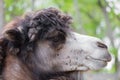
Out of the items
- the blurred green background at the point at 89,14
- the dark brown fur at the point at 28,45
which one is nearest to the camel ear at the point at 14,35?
the dark brown fur at the point at 28,45

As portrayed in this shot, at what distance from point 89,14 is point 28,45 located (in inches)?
537

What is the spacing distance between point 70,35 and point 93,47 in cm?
29

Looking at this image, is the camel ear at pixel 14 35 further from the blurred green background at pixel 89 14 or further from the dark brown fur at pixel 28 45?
the blurred green background at pixel 89 14

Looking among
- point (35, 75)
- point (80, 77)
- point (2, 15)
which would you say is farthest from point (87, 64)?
point (2, 15)

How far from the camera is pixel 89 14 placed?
58.9ft

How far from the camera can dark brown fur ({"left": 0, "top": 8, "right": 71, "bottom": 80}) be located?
4383 millimetres

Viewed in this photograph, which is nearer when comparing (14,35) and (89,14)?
(14,35)

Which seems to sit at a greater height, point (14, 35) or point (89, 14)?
point (89, 14)

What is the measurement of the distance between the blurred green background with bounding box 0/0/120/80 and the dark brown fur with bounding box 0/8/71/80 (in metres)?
1.94

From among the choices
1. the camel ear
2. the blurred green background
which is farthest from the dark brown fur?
the blurred green background

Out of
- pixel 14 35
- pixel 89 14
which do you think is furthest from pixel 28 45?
pixel 89 14

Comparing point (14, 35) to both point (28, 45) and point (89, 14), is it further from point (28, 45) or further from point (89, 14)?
point (89, 14)

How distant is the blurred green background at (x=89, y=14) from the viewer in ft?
28.9

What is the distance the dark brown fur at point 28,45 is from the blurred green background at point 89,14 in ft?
6.35
